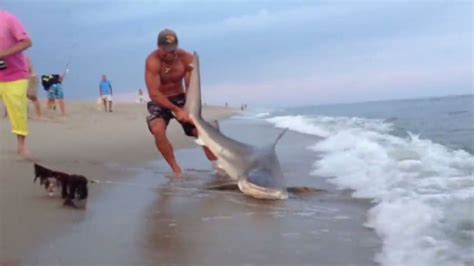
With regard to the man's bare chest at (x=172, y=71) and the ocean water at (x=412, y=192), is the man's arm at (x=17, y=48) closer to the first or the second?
the man's bare chest at (x=172, y=71)

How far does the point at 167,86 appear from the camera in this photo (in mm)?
7035

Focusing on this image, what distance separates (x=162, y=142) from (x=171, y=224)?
2562 millimetres

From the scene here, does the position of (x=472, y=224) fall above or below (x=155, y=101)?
below

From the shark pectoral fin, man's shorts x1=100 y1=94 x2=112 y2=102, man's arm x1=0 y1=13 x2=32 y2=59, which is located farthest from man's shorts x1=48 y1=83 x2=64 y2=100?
the shark pectoral fin

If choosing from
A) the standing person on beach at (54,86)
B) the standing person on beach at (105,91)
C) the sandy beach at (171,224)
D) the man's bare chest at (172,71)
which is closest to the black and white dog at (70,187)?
the sandy beach at (171,224)

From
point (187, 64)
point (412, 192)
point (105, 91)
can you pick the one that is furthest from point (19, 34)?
point (105, 91)

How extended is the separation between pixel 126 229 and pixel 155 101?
2940mm

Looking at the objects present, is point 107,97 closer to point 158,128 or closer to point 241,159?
point 158,128

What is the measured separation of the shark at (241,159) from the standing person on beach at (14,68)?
1.73m

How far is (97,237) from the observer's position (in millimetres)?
3775

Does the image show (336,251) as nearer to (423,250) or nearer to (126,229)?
(423,250)

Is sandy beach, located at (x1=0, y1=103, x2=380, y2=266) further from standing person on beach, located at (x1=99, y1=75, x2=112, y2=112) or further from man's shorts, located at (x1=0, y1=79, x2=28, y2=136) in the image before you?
standing person on beach, located at (x1=99, y1=75, x2=112, y2=112)

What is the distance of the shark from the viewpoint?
17.7ft

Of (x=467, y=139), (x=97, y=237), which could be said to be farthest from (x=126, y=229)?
(x=467, y=139)
